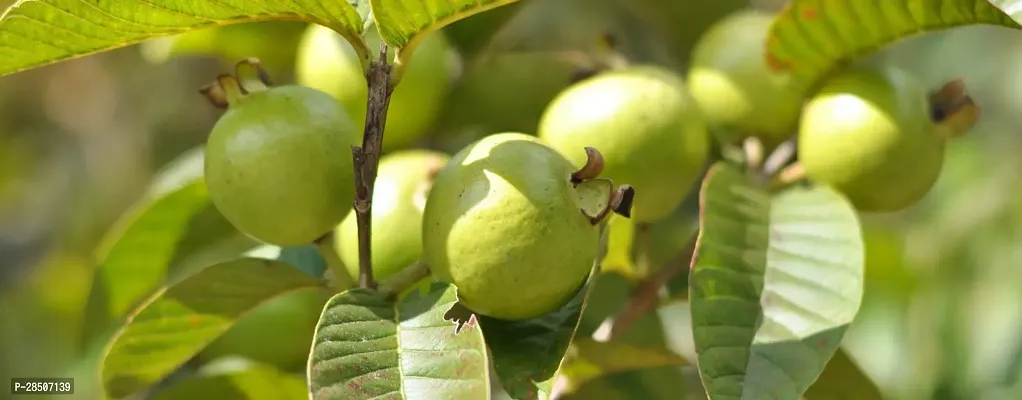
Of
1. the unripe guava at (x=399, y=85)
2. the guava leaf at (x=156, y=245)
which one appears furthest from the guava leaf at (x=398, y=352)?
the guava leaf at (x=156, y=245)

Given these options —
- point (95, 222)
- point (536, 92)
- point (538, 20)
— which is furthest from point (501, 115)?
point (95, 222)

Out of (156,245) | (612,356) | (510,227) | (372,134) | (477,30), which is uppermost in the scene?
(477,30)

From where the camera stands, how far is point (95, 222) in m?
2.37

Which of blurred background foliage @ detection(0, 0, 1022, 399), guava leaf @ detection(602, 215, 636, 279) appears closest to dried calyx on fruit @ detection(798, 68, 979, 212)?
blurred background foliage @ detection(0, 0, 1022, 399)

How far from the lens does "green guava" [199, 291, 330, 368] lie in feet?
3.97

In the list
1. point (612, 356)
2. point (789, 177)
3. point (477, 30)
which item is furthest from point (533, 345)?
point (477, 30)

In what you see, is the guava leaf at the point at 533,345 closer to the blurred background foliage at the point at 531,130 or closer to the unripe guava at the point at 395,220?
the unripe guava at the point at 395,220

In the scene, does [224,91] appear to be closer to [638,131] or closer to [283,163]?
[283,163]

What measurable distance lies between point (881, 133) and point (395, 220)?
0.59 metres

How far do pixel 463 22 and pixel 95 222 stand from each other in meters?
1.46

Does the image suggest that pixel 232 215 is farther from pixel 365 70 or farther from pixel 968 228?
pixel 968 228

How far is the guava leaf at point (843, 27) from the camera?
3.34ft

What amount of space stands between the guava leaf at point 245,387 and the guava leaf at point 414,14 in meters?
0.53

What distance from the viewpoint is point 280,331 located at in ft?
3.99
